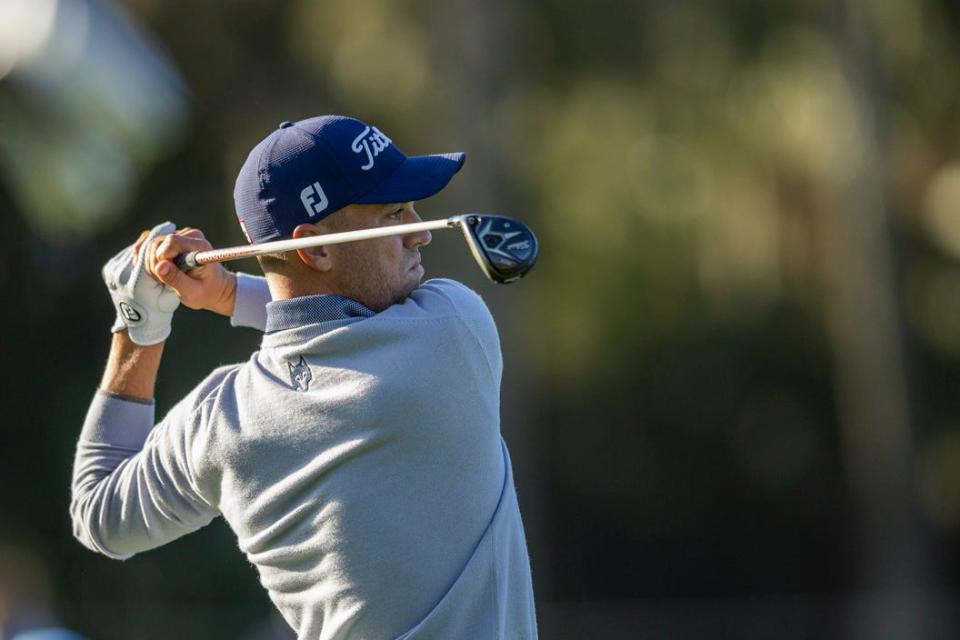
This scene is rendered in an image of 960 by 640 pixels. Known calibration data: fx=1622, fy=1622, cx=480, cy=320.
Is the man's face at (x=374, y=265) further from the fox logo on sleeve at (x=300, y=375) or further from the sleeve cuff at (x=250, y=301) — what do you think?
the sleeve cuff at (x=250, y=301)

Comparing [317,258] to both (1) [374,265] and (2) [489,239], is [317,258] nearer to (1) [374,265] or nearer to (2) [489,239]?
(1) [374,265]

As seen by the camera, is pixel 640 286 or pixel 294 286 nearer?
pixel 294 286

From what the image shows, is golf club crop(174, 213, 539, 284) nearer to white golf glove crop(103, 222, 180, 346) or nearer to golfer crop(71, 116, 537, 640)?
golfer crop(71, 116, 537, 640)

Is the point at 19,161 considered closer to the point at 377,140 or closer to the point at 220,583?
the point at 220,583

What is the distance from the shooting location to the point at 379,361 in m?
2.87

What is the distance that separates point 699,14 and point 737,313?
3651 mm

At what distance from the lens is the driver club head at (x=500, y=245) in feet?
9.05

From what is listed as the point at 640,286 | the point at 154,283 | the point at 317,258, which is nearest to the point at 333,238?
the point at 317,258

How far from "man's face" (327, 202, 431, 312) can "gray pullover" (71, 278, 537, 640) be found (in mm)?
43

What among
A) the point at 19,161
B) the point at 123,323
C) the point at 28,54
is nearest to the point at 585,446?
the point at 19,161

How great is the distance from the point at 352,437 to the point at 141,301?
0.66 m

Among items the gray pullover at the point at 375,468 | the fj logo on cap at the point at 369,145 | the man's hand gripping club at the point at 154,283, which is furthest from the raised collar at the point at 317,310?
the man's hand gripping club at the point at 154,283

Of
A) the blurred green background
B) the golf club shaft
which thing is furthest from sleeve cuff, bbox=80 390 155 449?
the blurred green background

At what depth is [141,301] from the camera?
328 centimetres
